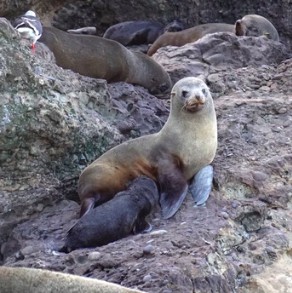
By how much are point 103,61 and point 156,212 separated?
265 centimetres

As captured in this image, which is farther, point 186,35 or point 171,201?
point 186,35

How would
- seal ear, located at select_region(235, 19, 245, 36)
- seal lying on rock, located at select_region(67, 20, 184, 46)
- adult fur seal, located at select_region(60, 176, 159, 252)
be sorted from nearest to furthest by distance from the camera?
adult fur seal, located at select_region(60, 176, 159, 252)
seal ear, located at select_region(235, 19, 245, 36)
seal lying on rock, located at select_region(67, 20, 184, 46)

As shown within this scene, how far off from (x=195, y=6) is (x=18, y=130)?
21.3 feet

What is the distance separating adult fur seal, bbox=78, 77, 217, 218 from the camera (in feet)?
20.1

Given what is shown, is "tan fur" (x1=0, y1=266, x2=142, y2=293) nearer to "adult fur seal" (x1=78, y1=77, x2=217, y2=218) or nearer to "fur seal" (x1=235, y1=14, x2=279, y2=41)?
"adult fur seal" (x1=78, y1=77, x2=217, y2=218)

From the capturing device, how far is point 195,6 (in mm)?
12203

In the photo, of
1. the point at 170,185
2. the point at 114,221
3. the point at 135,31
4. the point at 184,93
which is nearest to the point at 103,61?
the point at 184,93

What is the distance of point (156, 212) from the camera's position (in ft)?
19.3

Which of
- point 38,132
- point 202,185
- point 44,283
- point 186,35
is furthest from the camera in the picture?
point 186,35

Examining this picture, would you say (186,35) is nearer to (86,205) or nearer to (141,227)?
(86,205)

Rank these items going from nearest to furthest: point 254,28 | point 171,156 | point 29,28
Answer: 1. point 171,156
2. point 29,28
3. point 254,28

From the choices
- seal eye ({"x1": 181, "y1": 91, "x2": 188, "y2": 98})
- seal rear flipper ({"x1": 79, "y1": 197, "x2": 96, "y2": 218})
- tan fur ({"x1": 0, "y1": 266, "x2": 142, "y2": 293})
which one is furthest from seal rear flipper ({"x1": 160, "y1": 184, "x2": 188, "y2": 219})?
tan fur ({"x1": 0, "y1": 266, "x2": 142, "y2": 293})

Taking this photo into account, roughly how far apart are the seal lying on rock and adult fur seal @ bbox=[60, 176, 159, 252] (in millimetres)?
5960

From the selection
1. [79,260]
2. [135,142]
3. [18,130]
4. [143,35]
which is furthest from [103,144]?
[143,35]
